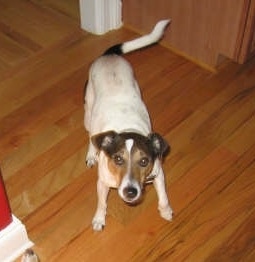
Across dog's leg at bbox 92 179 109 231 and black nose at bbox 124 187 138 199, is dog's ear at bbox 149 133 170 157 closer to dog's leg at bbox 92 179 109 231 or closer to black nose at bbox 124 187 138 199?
black nose at bbox 124 187 138 199

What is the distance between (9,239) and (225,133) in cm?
114

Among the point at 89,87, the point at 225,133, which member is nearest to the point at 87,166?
the point at 89,87

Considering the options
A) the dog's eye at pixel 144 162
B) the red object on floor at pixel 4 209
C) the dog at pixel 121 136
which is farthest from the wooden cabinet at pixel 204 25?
the red object on floor at pixel 4 209

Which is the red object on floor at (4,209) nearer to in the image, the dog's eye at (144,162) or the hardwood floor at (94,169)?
the hardwood floor at (94,169)

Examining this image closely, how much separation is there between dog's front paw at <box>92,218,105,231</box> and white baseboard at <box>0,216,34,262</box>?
258mm

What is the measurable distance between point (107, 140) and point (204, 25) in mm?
1110

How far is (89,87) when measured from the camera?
228 centimetres

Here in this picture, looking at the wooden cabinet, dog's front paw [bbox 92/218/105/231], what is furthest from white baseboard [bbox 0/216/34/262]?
the wooden cabinet

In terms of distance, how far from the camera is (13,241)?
1960mm

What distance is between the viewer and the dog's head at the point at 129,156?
176 cm

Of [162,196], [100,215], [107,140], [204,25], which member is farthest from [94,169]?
[204,25]

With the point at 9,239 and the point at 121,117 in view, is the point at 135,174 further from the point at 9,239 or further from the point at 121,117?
the point at 9,239

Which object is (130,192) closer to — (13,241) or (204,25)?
(13,241)

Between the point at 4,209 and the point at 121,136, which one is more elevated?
the point at 121,136
